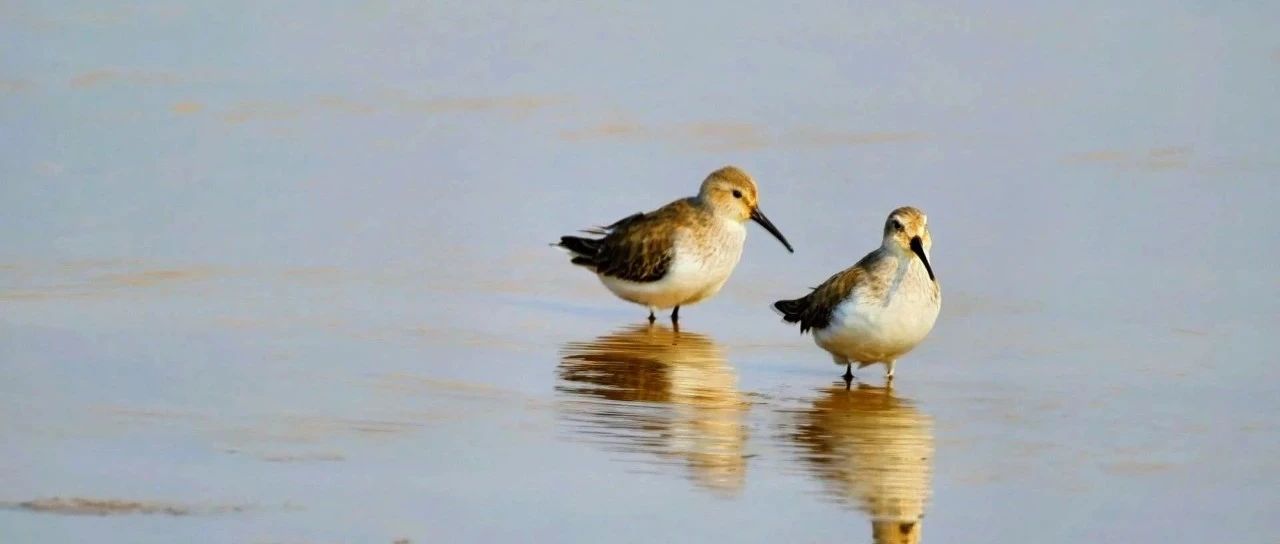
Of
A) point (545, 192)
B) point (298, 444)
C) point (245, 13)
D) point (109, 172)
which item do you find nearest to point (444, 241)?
point (545, 192)

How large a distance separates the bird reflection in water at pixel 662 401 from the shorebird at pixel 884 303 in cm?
51

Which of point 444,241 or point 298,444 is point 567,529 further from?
point 444,241

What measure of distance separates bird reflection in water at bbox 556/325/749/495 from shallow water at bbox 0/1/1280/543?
4 centimetres

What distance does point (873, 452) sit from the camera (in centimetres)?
807

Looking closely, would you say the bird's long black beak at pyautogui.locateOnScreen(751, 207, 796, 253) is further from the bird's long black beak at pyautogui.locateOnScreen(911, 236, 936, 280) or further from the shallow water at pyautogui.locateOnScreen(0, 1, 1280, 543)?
the bird's long black beak at pyautogui.locateOnScreen(911, 236, 936, 280)

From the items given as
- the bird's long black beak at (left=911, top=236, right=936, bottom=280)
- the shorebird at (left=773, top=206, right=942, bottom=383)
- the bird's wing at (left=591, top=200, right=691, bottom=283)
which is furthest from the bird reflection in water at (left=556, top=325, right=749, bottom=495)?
the bird's long black beak at (left=911, top=236, right=936, bottom=280)

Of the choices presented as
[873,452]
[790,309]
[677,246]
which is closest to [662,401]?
[873,452]

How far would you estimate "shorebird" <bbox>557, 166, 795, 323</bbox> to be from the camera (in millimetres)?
11180

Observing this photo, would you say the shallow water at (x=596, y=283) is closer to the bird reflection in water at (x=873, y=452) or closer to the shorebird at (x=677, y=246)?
the bird reflection in water at (x=873, y=452)

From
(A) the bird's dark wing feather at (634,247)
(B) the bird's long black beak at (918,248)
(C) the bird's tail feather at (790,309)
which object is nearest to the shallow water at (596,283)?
(C) the bird's tail feather at (790,309)

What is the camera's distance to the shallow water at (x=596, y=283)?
7.27 m

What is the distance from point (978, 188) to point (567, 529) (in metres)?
7.40

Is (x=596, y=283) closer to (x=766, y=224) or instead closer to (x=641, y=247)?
(x=641, y=247)

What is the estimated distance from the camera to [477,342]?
10125 mm
